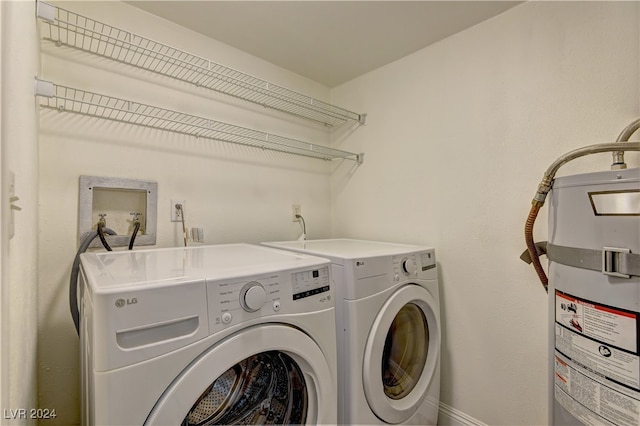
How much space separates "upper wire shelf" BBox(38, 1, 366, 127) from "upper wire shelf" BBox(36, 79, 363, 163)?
196mm

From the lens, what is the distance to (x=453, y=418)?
60.3 inches

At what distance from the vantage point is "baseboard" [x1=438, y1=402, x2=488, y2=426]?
4.84ft

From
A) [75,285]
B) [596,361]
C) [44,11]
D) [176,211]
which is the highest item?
[44,11]

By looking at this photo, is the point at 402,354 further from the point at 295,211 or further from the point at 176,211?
the point at 176,211

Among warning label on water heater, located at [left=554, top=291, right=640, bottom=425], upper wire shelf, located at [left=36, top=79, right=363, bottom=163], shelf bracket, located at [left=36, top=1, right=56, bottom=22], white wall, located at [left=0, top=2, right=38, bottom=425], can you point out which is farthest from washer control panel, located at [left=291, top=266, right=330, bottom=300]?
shelf bracket, located at [left=36, top=1, right=56, bottom=22]

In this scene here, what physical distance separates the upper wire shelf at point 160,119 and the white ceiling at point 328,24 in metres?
0.47

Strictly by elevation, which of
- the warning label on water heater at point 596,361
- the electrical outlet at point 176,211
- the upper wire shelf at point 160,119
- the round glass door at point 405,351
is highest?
the upper wire shelf at point 160,119

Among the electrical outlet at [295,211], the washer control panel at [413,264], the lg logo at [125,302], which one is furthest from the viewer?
the electrical outlet at [295,211]

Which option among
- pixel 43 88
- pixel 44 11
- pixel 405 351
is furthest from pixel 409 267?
pixel 44 11

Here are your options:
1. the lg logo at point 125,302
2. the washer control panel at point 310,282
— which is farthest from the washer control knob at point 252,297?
the lg logo at point 125,302

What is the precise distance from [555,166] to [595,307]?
472 mm

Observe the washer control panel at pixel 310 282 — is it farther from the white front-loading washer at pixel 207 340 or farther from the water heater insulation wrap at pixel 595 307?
the water heater insulation wrap at pixel 595 307

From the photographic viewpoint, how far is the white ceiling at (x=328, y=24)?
4.48ft

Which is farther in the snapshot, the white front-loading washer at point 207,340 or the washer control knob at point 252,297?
the washer control knob at point 252,297
